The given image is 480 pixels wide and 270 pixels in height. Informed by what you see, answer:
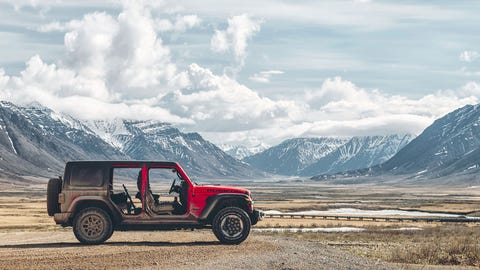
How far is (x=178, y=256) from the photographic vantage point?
2044 cm

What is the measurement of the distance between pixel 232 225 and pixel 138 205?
3.61 metres

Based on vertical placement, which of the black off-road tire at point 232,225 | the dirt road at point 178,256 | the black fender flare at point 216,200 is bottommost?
the dirt road at point 178,256

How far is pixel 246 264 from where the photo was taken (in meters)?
19.3

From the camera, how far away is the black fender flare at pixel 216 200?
2405 cm

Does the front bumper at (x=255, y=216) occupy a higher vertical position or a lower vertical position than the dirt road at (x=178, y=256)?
higher

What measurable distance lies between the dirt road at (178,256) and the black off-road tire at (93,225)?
0.41 m

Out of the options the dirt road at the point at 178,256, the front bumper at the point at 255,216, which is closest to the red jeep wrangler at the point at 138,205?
the front bumper at the point at 255,216

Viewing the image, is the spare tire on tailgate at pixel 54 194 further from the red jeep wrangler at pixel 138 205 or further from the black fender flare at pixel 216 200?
the black fender flare at pixel 216 200

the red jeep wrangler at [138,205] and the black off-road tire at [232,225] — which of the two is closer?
the red jeep wrangler at [138,205]

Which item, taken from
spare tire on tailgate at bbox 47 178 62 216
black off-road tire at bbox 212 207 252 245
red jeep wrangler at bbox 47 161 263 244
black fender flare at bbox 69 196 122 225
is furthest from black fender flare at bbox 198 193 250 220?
spare tire on tailgate at bbox 47 178 62 216

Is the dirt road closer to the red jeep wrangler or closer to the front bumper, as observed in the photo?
the red jeep wrangler

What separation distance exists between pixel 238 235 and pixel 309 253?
296cm

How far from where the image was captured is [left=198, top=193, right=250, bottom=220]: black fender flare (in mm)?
24047

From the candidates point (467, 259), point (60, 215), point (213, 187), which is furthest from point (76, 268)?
point (467, 259)
